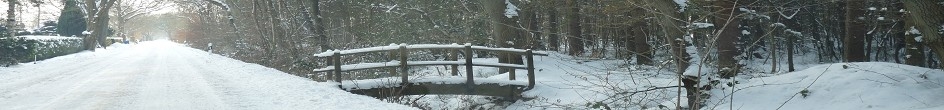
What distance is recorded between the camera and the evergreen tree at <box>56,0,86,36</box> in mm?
37250

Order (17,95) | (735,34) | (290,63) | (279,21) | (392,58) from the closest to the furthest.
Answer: (17,95)
(392,58)
(735,34)
(290,63)
(279,21)

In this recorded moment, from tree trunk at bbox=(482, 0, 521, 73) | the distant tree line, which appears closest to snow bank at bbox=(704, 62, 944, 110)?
the distant tree line

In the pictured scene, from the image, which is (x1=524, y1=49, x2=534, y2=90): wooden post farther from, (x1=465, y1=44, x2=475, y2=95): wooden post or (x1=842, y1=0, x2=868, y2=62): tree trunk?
(x1=842, y1=0, x2=868, y2=62): tree trunk

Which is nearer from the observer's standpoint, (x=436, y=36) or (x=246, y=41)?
(x=436, y=36)

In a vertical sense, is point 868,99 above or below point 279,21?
below

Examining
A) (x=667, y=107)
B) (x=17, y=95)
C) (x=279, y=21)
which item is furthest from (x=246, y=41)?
(x=667, y=107)

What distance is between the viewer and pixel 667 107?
8625mm

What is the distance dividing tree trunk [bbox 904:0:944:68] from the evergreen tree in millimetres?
37383

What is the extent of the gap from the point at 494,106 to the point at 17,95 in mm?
6556

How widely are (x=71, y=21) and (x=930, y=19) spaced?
3902cm

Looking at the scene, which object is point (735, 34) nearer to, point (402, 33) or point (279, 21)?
point (402, 33)

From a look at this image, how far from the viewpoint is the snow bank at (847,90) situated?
7.75 meters

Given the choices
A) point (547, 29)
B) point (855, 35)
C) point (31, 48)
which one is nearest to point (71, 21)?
point (31, 48)

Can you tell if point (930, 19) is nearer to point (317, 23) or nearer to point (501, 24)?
point (501, 24)
